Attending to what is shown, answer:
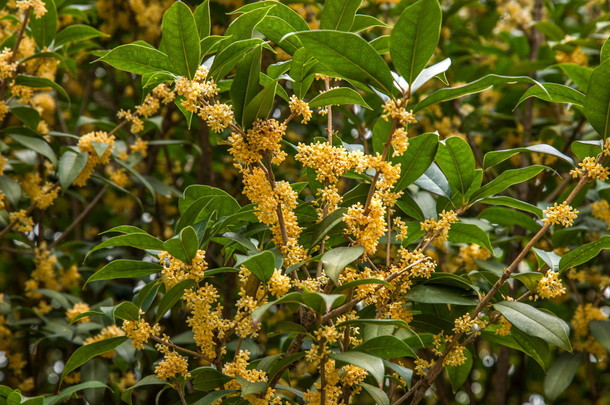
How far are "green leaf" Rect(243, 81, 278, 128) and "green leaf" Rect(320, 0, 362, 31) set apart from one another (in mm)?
288

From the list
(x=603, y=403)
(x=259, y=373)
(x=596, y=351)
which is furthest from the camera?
(x=603, y=403)

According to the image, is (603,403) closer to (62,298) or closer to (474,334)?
(474,334)

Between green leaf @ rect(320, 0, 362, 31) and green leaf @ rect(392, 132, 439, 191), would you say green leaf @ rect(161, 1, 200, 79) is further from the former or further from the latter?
green leaf @ rect(392, 132, 439, 191)

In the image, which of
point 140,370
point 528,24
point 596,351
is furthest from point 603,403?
point 140,370

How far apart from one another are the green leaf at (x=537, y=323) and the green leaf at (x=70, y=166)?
1.38 m

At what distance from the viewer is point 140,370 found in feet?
8.48

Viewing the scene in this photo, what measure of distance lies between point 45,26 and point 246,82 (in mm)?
1361

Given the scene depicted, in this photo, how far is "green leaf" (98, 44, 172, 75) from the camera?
1374 mm

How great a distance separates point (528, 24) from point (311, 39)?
2451 mm

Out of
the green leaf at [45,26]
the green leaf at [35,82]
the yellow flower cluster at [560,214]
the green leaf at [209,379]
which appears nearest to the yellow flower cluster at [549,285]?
the yellow flower cluster at [560,214]

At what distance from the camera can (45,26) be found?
94.0 inches

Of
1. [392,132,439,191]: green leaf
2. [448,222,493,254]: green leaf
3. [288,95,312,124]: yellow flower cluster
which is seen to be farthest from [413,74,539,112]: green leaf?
[448,222,493,254]: green leaf

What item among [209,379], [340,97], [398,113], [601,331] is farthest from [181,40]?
[601,331]

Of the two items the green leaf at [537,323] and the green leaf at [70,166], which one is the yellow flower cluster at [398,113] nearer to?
the green leaf at [537,323]
